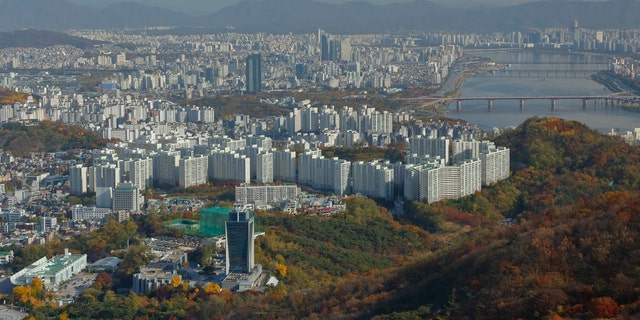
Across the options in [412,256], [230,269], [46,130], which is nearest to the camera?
[230,269]

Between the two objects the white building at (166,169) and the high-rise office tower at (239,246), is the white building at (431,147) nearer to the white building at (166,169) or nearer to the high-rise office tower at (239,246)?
the white building at (166,169)

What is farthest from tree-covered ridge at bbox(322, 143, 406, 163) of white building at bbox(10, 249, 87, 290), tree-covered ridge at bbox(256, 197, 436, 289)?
white building at bbox(10, 249, 87, 290)

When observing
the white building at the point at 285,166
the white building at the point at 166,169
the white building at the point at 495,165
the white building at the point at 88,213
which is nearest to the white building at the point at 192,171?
the white building at the point at 166,169

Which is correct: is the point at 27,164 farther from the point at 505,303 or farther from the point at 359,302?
the point at 505,303

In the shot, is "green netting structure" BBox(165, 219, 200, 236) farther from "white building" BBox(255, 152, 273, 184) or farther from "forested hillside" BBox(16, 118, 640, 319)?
"white building" BBox(255, 152, 273, 184)

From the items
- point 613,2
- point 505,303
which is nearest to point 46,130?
point 505,303

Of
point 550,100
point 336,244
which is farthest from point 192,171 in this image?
point 550,100
